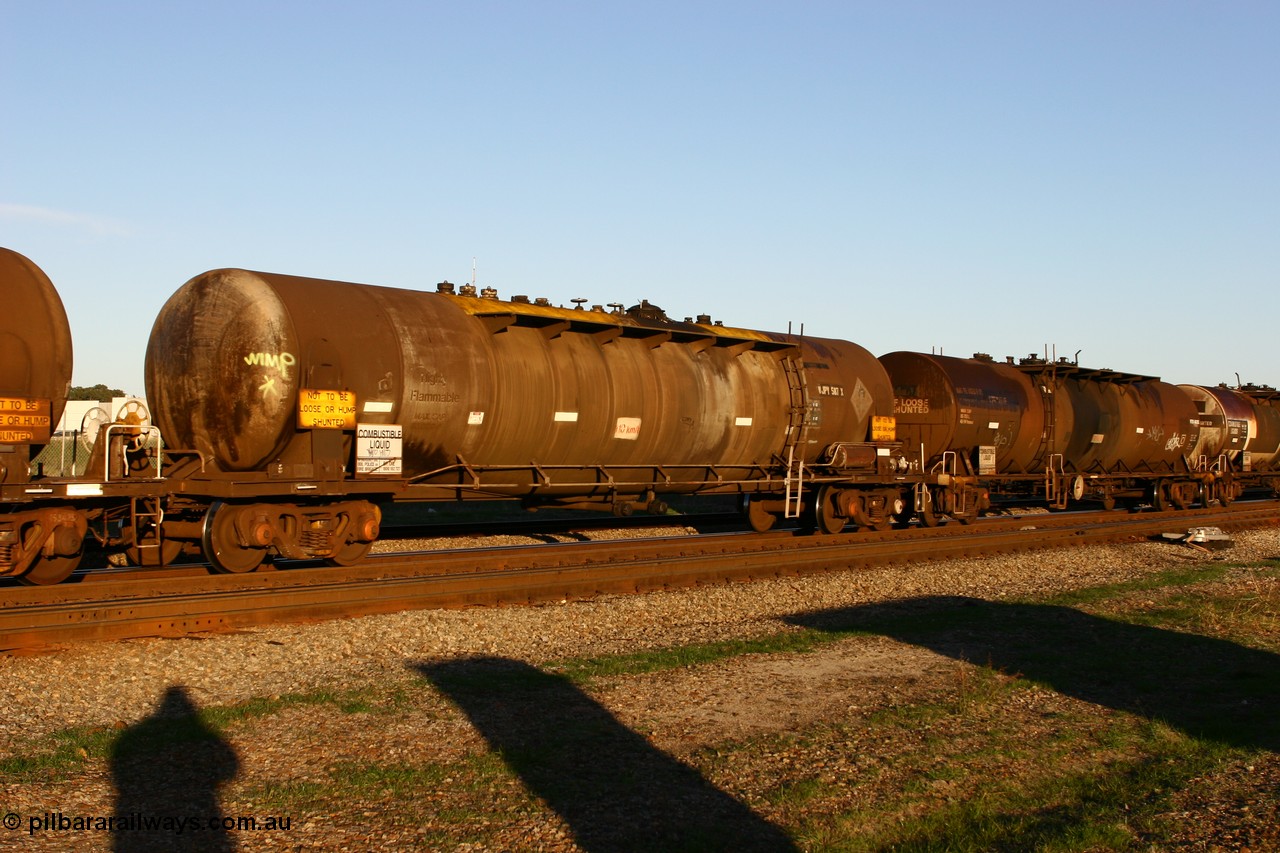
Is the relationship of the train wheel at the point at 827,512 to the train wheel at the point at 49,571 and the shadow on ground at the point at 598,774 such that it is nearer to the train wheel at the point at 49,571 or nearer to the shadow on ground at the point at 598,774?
the shadow on ground at the point at 598,774

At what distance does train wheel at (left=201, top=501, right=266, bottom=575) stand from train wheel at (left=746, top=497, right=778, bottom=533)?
9.85 metres

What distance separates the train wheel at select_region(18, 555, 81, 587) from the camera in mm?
11305

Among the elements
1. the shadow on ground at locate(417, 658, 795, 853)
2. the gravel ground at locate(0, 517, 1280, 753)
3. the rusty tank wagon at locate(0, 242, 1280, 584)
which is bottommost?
the gravel ground at locate(0, 517, 1280, 753)

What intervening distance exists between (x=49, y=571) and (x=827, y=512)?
43.7 ft

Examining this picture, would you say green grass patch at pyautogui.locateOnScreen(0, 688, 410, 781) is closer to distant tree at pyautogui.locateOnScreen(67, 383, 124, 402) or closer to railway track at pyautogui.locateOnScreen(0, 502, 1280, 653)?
railway track at pyautogui.locateOnScreen(0, 502, 1280, 653)

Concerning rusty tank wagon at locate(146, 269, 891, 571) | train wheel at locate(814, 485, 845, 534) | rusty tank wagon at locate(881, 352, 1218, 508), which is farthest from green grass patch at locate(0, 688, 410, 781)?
rusty tank wagon at locate(881, 352, 1218, 508)

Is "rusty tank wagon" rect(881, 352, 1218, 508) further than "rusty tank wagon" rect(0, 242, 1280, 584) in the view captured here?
Yes

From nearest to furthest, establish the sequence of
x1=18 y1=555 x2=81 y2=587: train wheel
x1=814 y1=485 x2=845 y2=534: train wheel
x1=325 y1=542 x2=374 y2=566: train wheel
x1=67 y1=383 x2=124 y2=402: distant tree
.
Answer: x1=18 y1=555 x2=81 y2=587: train wheel < x1=325 y1=542 x2=374 y2=566: train wheel < x1=814 y1=485 x2=845 y2=534: train wheel < x1=67 y1=383 x2=124 y2=402: distant tree

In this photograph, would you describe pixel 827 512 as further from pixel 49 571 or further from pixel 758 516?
pixel 49 571

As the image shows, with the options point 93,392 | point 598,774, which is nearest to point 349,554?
point 598,774

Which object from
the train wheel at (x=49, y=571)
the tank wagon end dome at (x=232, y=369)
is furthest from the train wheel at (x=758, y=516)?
the train wheel at (x=49, y=571)

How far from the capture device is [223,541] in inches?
485

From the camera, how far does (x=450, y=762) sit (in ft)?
21.5

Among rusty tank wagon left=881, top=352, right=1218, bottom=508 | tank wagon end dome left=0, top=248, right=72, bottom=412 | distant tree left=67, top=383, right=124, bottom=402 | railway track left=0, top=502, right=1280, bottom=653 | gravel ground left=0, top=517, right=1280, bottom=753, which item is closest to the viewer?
gravel ground left=0, top=517, right=1280, bottom=753
